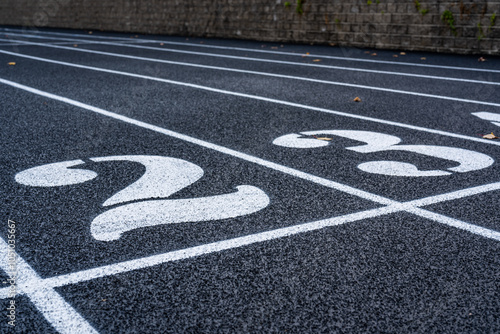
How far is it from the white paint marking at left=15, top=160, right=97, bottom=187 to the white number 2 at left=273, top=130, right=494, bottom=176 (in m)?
1.91

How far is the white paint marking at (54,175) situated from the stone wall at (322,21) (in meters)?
10.9

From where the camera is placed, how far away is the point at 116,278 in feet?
8.76

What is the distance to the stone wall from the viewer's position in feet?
41.8

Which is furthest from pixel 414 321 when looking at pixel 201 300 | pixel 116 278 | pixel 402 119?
pixel 402 119

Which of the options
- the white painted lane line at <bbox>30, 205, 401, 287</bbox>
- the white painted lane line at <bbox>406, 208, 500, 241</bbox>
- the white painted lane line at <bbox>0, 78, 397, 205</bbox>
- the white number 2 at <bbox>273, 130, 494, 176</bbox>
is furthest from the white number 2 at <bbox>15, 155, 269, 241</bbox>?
the white number 2 at <bbox>273, 130, 494, 176</bbox>

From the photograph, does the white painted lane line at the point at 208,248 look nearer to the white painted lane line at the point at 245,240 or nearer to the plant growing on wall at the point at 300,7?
the white painted lane line at the point at 245,240

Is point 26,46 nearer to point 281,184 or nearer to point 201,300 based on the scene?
point 281,184

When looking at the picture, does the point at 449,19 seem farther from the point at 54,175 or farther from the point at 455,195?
the point at 54,175

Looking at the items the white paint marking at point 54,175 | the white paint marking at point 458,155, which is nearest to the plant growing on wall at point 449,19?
the white paint marking at point 458,155

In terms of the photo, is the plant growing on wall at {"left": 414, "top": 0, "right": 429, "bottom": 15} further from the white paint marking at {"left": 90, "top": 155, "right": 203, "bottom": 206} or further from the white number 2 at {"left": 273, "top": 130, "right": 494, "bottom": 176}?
the white paint marking at {"left": 90, "top": 155, "right": 203, "bottom": 206}

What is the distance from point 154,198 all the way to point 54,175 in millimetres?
1022

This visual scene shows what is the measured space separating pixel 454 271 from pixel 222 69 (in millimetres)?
8595

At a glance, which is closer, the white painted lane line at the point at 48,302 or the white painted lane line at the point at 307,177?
the white painted lane line at the point at 48,302

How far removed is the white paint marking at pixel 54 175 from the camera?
4.06 metres
